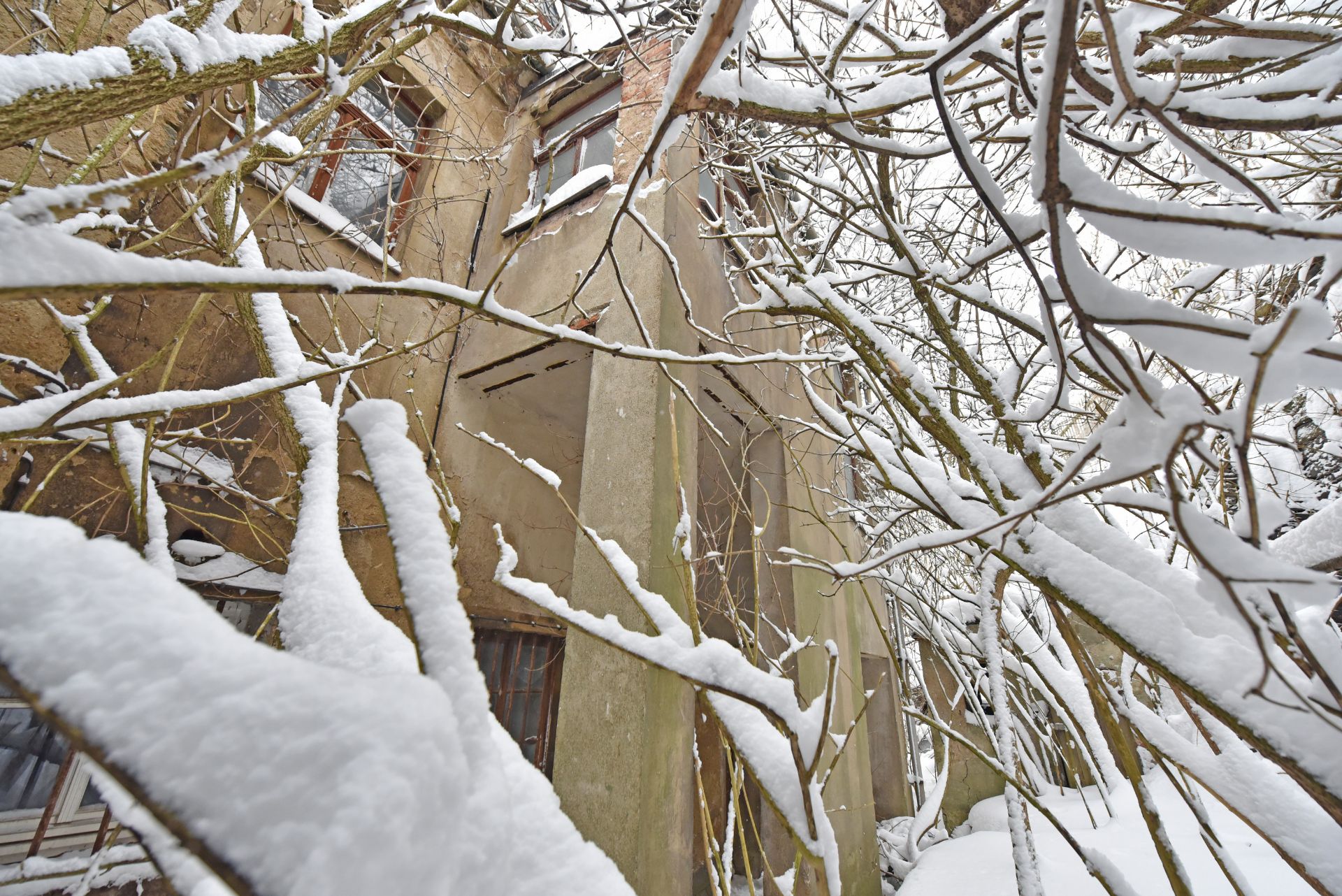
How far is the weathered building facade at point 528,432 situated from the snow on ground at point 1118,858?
883mm

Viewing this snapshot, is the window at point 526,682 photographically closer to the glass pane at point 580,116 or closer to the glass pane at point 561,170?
the glass pane at point 561,170

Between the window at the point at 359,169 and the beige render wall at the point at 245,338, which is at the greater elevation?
the window at the point at 359,169

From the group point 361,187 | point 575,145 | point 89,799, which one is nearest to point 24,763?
point 89,799

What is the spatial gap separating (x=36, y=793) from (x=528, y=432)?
12.0 ft

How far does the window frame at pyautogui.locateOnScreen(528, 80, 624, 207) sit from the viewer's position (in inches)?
205

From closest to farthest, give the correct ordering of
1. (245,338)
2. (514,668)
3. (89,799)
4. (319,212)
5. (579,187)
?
(89,799) < (245,338) < (319,212) < (514,668) < (579,187)

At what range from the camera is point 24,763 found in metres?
2.52

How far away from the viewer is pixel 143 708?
301 mm

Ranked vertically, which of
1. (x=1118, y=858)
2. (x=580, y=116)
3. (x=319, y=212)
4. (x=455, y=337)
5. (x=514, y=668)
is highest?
(x=580, y=116)

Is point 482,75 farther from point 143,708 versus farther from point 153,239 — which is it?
point 143,708

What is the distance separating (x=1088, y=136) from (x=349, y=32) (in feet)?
5.19

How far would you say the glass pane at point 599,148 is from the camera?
16.5ft

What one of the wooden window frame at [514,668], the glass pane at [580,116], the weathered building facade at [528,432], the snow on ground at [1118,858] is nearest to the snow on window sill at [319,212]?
the weathered building facade at [528,432]

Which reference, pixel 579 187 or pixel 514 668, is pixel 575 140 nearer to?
pixel 579 187
